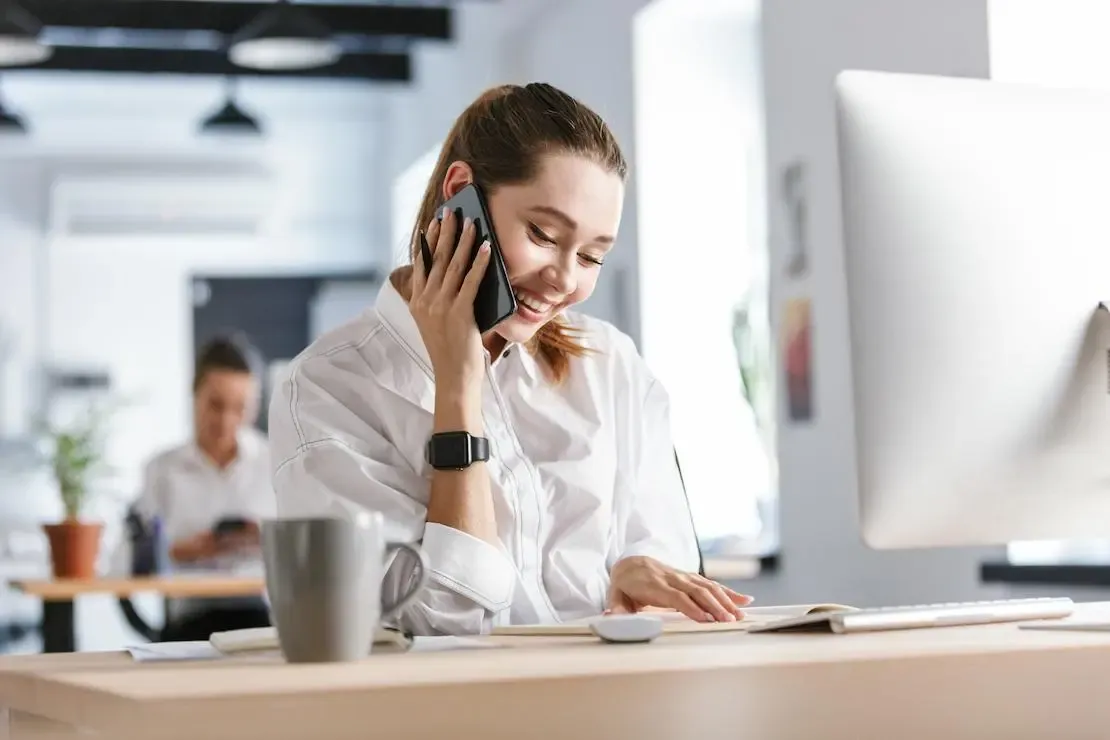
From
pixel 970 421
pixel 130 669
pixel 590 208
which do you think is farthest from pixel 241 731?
pixel 590 208

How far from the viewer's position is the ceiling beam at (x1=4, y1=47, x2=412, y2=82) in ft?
26.5

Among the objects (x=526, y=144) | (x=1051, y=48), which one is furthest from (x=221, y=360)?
(x=526, y=144)

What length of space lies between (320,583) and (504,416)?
846 mm

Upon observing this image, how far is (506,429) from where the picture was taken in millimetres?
1835

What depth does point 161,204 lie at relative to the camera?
9438 millimetres

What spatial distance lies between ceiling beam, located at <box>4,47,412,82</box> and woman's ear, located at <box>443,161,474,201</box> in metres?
6.34

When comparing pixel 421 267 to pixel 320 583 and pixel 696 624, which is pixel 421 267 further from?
pixel 320 583

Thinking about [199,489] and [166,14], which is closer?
[199,489]

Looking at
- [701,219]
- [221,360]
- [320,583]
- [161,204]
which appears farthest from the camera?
[161,204]

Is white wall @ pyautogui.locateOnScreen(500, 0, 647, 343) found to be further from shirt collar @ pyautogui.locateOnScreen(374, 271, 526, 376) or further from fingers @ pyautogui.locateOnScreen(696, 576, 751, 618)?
fingers @ pyautogui.locateOnScreen(696, 576, 751, 618)

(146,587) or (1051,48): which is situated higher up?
(1051,48)

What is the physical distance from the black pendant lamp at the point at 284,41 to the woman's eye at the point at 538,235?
167 inches

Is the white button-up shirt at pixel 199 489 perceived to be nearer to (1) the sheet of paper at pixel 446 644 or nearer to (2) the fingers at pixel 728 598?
(2) the fingers at pixel 728 598

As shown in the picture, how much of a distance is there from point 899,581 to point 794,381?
764 mm
